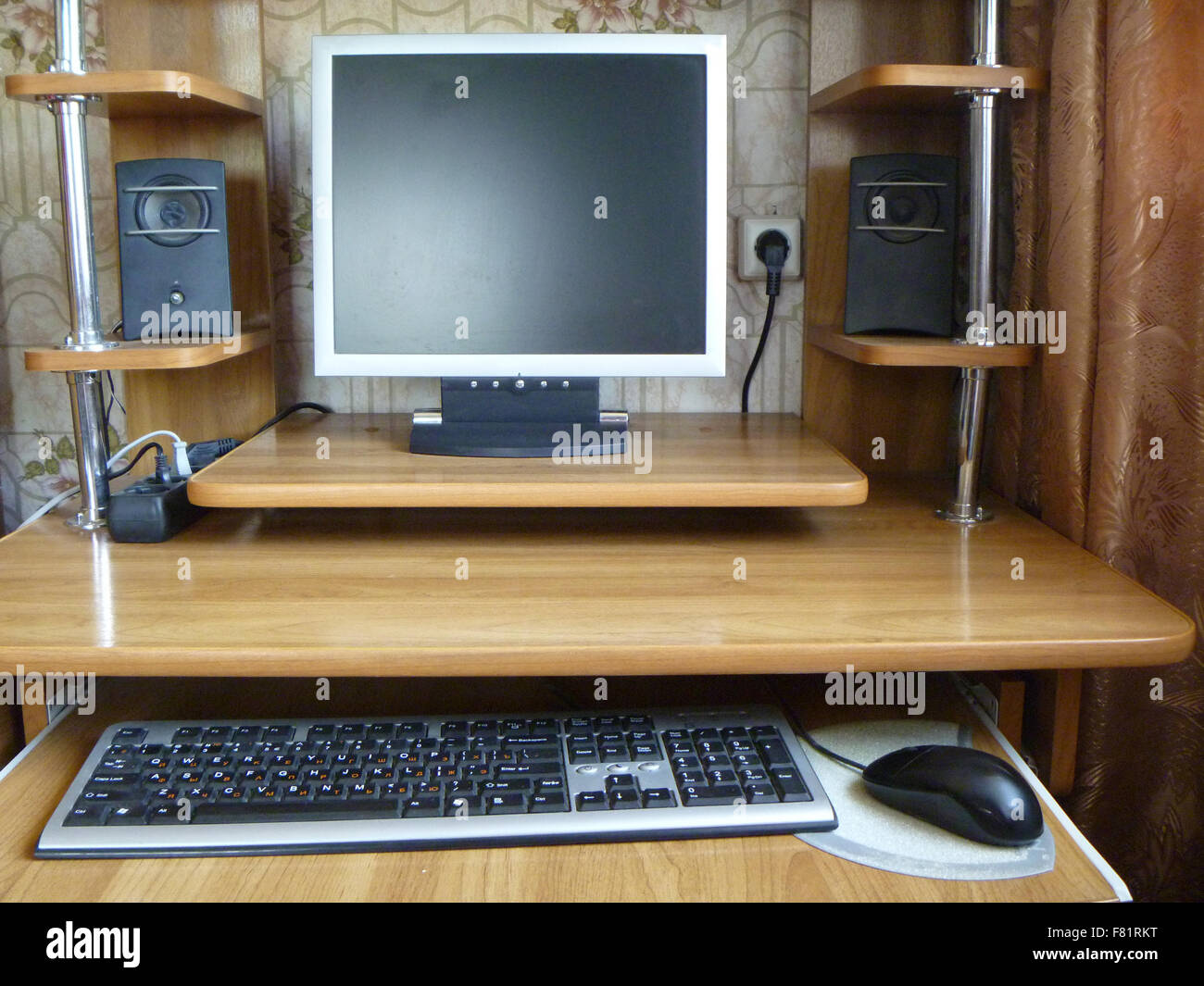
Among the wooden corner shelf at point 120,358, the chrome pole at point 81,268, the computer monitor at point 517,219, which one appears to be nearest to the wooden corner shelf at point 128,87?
the chrome pole at point 81,268

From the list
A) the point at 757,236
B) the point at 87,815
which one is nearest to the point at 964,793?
the point at 87,815

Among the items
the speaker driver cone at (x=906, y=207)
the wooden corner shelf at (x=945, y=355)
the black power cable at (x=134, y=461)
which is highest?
the speaker driver cone at (x=906, y=207)

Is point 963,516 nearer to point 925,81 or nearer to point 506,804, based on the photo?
point 925,81

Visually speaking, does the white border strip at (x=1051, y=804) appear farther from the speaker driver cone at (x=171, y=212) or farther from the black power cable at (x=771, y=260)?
the speaker driver cone at (x=171, y=212)

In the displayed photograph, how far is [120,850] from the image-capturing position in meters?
0.80

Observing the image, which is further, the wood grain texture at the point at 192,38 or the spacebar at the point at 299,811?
the wood grain texture at the point at 192,38

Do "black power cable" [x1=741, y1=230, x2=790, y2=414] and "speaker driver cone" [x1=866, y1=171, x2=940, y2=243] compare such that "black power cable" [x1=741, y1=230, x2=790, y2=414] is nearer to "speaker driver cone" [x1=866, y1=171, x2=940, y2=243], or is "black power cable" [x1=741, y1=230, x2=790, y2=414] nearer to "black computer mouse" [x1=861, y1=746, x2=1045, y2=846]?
"speaker driver cone" [x1=866, y1=171, x2=940, y2=243]

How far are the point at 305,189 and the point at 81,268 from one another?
355 mm

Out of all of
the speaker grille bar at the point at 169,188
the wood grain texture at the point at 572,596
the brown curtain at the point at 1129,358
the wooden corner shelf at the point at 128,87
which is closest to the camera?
the wood grain texture at the point at 572,596

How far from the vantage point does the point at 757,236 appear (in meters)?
1.50

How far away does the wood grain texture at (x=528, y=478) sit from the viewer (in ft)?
3.68

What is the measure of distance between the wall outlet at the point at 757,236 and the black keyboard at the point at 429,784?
0.73 meters

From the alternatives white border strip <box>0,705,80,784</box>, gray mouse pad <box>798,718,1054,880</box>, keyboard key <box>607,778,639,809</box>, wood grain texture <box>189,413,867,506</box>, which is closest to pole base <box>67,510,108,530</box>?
wood grain texture <box>189,413,867,506</box>
